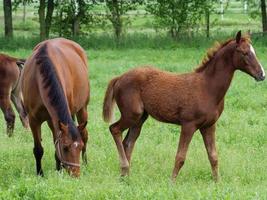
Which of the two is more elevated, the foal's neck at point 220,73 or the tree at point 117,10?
the foal's neck at point 220,73

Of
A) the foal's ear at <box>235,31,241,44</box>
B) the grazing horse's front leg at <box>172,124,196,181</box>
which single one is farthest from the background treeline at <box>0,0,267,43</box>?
the grazing horse's front leg at <box>172,124,196,181</box>

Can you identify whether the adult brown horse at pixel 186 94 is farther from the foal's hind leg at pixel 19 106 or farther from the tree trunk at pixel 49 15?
the tree trunk at pixel 49 15

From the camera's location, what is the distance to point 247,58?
813 cm

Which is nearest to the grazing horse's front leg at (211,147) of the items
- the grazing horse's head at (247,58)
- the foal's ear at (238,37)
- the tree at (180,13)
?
the grazing horse's head at (247,58)

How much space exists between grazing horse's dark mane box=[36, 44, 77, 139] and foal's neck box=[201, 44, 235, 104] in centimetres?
183

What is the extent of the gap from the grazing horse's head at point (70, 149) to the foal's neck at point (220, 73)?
1.88 metres

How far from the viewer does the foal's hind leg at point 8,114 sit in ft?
37.9

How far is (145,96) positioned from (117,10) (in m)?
18.8

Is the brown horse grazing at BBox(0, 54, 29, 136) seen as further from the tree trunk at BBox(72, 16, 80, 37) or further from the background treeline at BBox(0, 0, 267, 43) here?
the tree trunk at BBox(72, 16, 80, 37)

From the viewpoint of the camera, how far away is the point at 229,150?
32.2 ft

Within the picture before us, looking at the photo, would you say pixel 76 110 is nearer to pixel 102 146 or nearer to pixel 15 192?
pixel 102 146

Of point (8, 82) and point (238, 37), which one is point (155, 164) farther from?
point (8, 82)

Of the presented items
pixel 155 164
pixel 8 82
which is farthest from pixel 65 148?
pixel 8 82

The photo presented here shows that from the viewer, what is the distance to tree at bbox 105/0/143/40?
2691 centimetres
